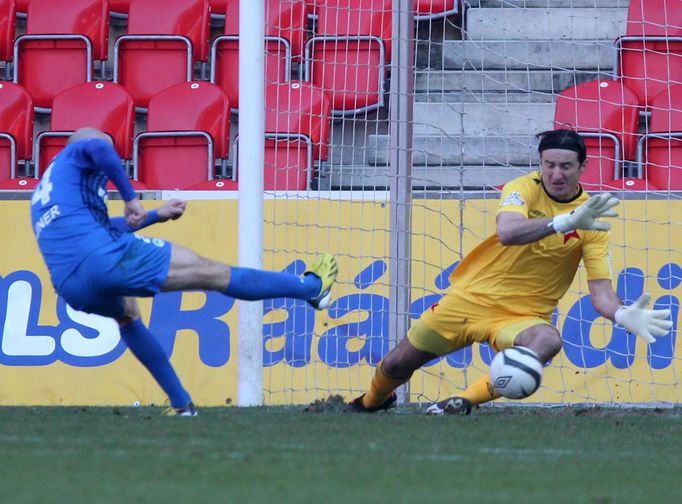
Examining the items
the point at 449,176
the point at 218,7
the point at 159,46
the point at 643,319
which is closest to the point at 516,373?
the point at 643,319

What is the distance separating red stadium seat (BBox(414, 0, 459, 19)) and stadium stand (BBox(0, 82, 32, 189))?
310cm

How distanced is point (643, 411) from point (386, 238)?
1.81 meters

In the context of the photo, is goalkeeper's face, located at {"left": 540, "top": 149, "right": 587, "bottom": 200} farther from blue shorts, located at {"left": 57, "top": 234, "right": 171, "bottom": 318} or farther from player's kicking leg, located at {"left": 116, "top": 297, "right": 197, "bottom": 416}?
player's kicking leg, located at {"left": 116, "top": 297, "right": 197, "bottom": 416}

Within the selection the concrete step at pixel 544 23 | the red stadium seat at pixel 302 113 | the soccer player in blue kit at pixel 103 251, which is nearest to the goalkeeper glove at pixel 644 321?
the soccer player in blue kit at pixel 103 251

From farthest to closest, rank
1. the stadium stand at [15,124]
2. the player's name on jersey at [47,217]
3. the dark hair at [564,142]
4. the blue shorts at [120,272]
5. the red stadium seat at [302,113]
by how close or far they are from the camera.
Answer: the stadium stand at [15,124] < the red stadium seat at [302,113] < the dark hair at [564,142] < the player's name on jersey at [47,217] < the blue shorts at [120,272]

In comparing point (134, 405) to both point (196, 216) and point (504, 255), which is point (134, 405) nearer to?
point (196, 216)

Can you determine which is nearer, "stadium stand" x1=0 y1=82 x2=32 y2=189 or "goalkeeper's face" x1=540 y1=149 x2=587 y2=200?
"goalkeeper's face" x1=540 y1=149 x2=587 y2=200

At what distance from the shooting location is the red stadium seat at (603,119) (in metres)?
8.90

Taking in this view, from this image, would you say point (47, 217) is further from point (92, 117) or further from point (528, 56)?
point (528, 56)

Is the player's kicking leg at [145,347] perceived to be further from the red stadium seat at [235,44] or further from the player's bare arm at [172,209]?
the red stadium seat at [235,44]

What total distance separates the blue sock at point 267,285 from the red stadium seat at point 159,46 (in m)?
4.81

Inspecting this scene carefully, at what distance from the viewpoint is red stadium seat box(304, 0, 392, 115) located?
30.0 ft

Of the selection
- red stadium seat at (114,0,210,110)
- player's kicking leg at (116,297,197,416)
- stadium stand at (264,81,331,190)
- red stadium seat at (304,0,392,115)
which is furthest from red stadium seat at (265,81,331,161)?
player's kicking leg at (116,297,197,416)

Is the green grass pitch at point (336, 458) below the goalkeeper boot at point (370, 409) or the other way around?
below
